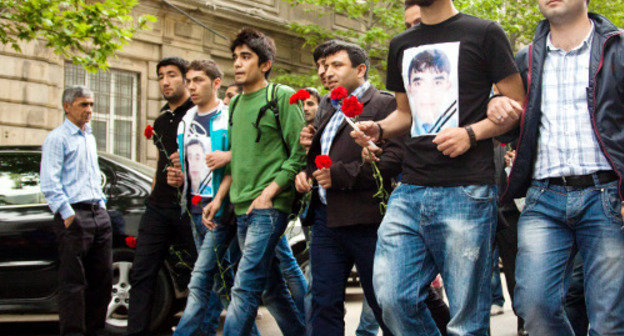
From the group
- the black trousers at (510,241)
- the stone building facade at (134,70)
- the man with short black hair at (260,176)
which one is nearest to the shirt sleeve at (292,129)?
the man with short black hair at (260,176)

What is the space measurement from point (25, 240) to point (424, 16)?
14.2 ft

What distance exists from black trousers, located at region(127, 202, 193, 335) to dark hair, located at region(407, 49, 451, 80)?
8.96 feet

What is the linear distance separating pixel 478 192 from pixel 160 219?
3057 millimetres

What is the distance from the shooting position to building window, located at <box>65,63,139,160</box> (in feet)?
54.4

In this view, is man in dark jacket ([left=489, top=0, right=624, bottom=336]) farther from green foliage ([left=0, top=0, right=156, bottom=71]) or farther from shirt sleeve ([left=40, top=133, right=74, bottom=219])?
green foliage ([left=0, top=0, right=156, bottom=71])

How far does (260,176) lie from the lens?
509 centimetres

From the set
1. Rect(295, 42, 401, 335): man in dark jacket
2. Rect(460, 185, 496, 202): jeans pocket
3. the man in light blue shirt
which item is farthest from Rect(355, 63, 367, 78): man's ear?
the man in light blue shirt

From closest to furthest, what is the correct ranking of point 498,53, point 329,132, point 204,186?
point 498,53
point 329,132
point 204,186

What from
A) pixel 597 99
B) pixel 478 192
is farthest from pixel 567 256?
pixel 597 99

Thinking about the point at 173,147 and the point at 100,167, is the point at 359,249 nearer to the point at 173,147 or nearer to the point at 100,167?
the point at 173,147

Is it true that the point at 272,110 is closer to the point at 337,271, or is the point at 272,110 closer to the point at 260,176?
the point at 260,176

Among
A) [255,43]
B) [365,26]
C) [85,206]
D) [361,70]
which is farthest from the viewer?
[365,26]

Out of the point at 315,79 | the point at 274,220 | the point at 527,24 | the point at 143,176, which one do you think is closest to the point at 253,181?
the point at 274,220

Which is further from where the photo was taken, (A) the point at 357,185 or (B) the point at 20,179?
(B) the point at 20,179
